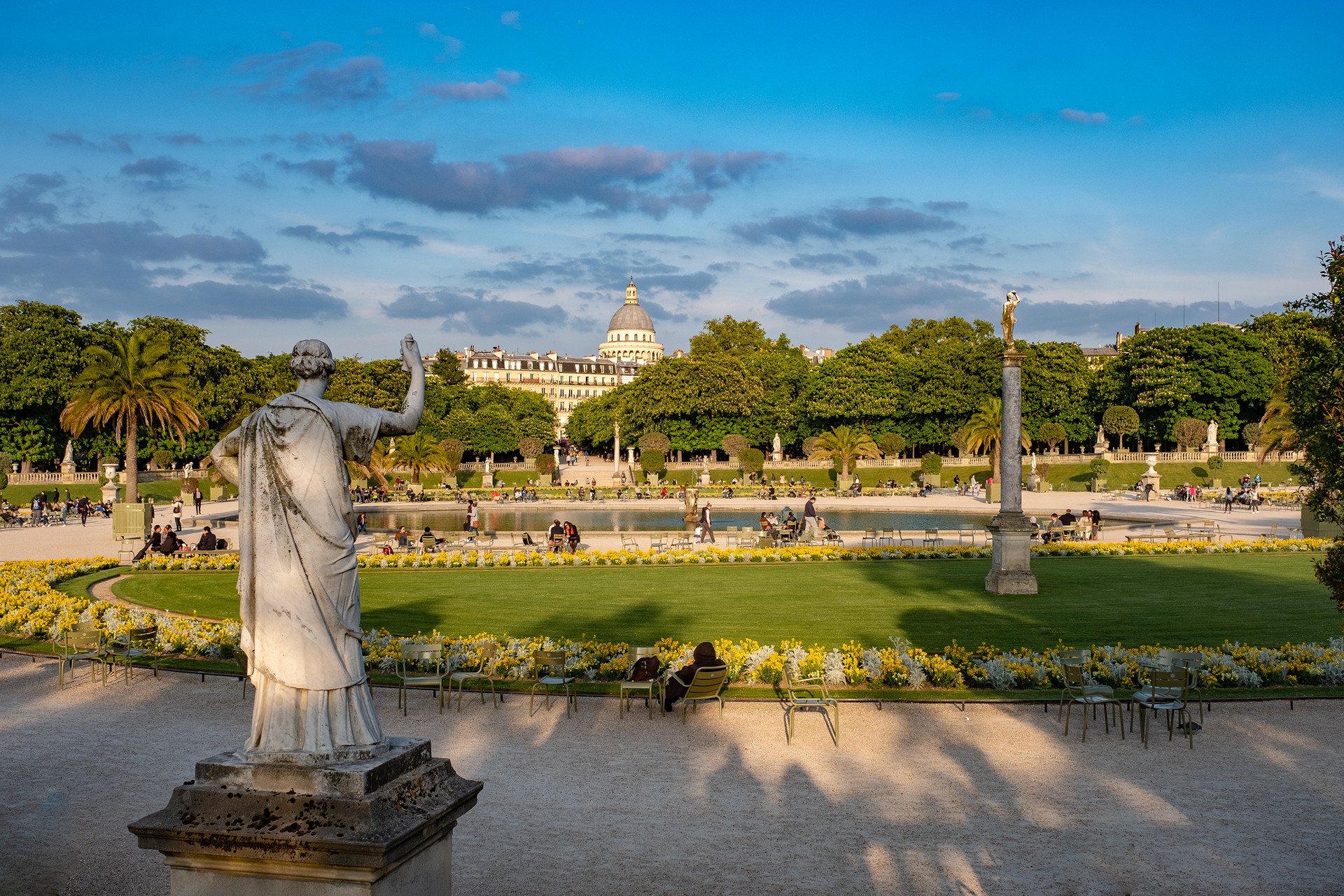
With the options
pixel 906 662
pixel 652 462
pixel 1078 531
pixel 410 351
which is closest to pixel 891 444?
pixel 652 462

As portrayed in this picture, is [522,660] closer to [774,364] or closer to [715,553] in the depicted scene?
[715,553]

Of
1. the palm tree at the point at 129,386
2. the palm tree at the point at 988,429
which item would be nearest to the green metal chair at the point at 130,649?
the palm tree at the point at 129,386

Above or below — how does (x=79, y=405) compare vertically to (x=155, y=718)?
above

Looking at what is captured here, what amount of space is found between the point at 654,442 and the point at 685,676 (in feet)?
216

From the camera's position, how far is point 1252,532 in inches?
1356

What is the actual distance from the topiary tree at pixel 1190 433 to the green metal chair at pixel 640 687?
6434 centimetres

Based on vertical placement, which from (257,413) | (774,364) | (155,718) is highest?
(774,364)

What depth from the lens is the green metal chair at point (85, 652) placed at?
13891 millimetres

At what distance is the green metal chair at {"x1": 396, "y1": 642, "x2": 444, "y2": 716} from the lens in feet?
40.4

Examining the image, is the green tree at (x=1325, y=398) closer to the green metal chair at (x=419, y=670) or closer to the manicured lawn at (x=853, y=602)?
the manicured lawn at (x=853, y=602)

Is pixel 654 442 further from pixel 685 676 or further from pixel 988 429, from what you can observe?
pixel 685 676

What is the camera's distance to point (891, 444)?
74750mm

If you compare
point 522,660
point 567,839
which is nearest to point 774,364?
point 522,660

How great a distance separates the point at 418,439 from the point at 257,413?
65022mm
